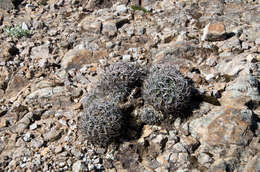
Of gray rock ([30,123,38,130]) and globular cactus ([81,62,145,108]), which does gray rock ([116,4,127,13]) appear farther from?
gray rock ([30,123,38,130])

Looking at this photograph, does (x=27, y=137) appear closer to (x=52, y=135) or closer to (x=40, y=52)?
(x=52, y=135)

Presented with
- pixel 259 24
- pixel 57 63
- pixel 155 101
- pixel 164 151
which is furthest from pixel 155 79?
pixel 259 24

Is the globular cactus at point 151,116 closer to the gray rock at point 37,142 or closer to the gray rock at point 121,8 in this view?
the gray rock at point 37,142

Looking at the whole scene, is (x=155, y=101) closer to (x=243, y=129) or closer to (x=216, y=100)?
(x=216, y=100)

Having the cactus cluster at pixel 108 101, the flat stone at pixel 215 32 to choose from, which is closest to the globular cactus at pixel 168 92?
the cactus cluster at pixel 108 101

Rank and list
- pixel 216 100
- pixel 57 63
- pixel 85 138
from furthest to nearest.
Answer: pixel 57 63, pixel 216 100, pixel 85 138

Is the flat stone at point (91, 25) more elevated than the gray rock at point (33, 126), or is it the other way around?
the flat stone at point (91, 25)

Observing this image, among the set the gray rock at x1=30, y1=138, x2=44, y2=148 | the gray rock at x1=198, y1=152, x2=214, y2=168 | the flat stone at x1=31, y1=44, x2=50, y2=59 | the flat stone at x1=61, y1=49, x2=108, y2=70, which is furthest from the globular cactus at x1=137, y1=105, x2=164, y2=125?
the flat stone at x1=31, y1=44, x2=50, y2=59
